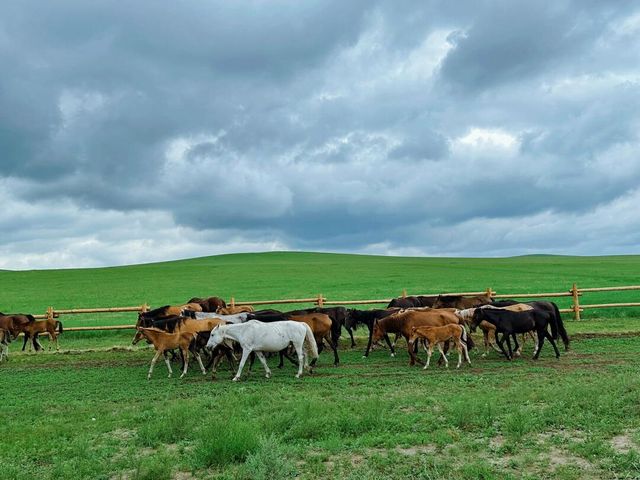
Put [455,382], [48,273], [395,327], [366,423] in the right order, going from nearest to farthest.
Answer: [366,423], [455,382], [395,327], [48,273]

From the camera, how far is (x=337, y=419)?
793 cm

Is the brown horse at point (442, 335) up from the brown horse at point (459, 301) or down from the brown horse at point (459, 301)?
down

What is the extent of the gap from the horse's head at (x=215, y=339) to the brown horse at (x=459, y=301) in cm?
937

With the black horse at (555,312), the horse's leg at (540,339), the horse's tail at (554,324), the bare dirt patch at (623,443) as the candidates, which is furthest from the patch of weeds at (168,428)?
the black horse at (555,312)

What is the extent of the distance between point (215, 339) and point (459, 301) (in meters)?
10.6

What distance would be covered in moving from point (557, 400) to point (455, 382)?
2907 mm

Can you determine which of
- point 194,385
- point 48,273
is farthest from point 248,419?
point 48,273

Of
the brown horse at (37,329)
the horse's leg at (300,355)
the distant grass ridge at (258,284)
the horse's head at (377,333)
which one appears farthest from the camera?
the distant grass ridge at (258,284)

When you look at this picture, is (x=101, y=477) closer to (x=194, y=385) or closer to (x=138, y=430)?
(x=138, y=430)

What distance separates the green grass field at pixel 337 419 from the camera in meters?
6.31

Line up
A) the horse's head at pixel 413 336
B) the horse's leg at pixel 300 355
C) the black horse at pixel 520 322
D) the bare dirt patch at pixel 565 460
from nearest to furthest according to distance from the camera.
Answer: the bare dirt patch at pixel 565 460 < the horse's leg at pixel 300 355 < the horse's head at pixel 413 336 < the black horse at pixel 520 322

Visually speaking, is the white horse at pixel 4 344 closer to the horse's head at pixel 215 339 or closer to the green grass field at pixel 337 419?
the green grass field at pixel 337 419

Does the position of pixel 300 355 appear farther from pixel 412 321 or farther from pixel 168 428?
pixel 168 428

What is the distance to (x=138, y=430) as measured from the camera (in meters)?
8.09
